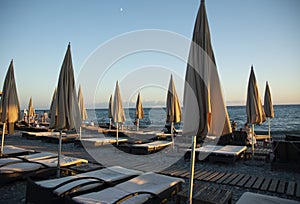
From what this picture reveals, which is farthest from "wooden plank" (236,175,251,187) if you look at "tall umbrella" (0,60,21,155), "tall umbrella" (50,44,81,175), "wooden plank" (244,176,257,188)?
"tall umbrella" (0,60,21,155)

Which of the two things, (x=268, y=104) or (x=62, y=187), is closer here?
(x=62, y=187)

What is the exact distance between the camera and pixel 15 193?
166 inches

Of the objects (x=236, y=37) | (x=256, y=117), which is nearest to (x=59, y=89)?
(x=256, y=117)

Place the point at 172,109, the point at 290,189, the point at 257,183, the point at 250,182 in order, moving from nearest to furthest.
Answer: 1. the point at 290,189
2. the point at 257,183
3. the point at 250,182
4. the point at 172,109

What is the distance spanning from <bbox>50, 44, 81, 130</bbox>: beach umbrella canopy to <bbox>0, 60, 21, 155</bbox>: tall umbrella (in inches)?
105

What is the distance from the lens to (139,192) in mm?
3150

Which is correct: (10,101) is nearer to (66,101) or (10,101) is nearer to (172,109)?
(66,101)

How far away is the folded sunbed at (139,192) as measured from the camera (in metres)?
2.97

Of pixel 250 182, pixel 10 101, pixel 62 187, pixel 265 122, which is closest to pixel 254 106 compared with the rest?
→ pixel 250 182

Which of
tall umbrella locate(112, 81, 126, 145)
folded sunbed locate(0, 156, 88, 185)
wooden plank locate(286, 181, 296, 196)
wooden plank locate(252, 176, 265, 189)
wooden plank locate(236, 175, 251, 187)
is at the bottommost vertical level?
wooden plank locate(236, 175, 251, 187)

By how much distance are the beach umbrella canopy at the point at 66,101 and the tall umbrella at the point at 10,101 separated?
8.74 ft

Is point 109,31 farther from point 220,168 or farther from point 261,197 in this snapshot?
point 261,197

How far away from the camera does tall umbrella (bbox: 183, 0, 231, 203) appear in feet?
9.04

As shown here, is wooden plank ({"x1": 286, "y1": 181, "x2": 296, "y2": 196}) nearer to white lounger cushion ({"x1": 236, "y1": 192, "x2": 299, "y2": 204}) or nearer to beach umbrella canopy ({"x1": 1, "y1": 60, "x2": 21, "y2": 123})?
white lounger cushion ({"x1": 236, "y1": 192, "x2": 299, "y2": 204})
